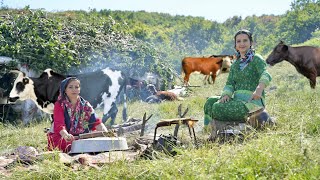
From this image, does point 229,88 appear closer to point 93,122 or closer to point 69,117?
point 93,122

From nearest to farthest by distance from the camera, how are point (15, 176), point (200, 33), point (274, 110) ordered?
point (15, 176) → point (274, 110) → point (200, 33)

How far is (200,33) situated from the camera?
150ft

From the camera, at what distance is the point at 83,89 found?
10.1 meters

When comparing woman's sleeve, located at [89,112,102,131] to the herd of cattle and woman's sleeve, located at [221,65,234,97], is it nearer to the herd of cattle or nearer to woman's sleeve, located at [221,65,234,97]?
woman's sleeve, located at [221,65,234,97]

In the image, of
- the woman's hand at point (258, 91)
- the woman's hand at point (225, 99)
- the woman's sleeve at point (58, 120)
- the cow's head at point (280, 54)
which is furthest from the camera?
the cow's head at point (280, 54)

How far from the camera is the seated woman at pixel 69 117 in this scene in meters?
5.65

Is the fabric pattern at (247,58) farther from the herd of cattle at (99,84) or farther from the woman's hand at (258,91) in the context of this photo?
the herd of cattle at (99,84)

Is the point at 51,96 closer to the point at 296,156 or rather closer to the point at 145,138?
the point at 145,138

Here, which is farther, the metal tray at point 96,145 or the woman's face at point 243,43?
the woman's face at point 243,43

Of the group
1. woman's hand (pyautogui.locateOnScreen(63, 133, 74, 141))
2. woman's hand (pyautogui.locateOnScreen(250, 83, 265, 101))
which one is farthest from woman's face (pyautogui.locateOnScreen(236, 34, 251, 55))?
woman's hand (pyautogui.locateOnScreen(63, 133, 74, 141))

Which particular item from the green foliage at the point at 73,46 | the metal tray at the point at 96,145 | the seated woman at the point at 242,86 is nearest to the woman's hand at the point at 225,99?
the seated woman at the point at 242,86

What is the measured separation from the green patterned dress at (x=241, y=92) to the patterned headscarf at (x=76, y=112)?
61.6 inches

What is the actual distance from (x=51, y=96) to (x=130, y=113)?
2003 mm

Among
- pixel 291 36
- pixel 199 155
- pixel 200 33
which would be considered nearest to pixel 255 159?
pixel 199 155
